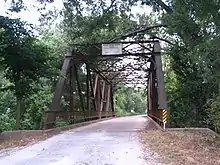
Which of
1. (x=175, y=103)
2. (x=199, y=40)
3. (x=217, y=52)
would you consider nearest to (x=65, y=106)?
(x=175, y=103)

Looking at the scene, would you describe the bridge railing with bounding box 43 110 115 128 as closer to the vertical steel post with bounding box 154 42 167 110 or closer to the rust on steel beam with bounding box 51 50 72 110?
the rust on steel beam with bounding box 51 50 72 110

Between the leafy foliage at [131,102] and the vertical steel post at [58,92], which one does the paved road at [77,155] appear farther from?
the leafy foliage at [131,102]

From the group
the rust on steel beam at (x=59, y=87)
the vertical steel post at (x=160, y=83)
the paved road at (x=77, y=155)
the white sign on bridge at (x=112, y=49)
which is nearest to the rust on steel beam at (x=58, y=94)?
the rust on steel beam at (x=59, y=87)

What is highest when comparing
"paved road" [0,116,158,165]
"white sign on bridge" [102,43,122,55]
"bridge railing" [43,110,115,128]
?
"white sign on bridge" [102,43,122,55]

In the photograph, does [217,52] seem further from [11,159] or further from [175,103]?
[175,103]

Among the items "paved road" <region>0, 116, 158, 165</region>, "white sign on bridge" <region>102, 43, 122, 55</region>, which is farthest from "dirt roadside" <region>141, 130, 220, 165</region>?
"white sign on bridge" <region>102, 43, 122, 55</region>

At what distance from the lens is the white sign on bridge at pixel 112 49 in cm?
1939

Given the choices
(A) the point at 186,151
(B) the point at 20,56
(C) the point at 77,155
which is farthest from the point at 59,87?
(A) the point at 186,151

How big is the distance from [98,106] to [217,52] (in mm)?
24227

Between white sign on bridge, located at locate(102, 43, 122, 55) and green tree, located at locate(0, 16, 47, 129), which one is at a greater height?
white sign on bridge, located at locate(102, 43, 122, 55)

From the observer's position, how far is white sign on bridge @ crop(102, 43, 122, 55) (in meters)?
19.4

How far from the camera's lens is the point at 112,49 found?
63.9 feet

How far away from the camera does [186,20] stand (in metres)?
9.99

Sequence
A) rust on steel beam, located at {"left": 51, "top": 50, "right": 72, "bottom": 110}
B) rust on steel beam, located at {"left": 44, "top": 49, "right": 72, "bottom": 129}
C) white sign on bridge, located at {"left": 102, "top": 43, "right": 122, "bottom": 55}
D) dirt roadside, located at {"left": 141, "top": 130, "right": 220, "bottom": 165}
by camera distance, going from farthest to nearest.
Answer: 1. white sign on bridge, located at {"left": 102, "top": 43, "right": 122, "bottom": 55}
2. rust on steel beam, located at {"left": 51, "top": 50, "right": 72, "bottom": 110}
3. rust on steel beam, located at {"left": 44, "top": 49, "right": 72, "bottom": 129}
4. dirt roadside, located at {"left": 141, "top": 130, "right": 220, "bottom": 165}
